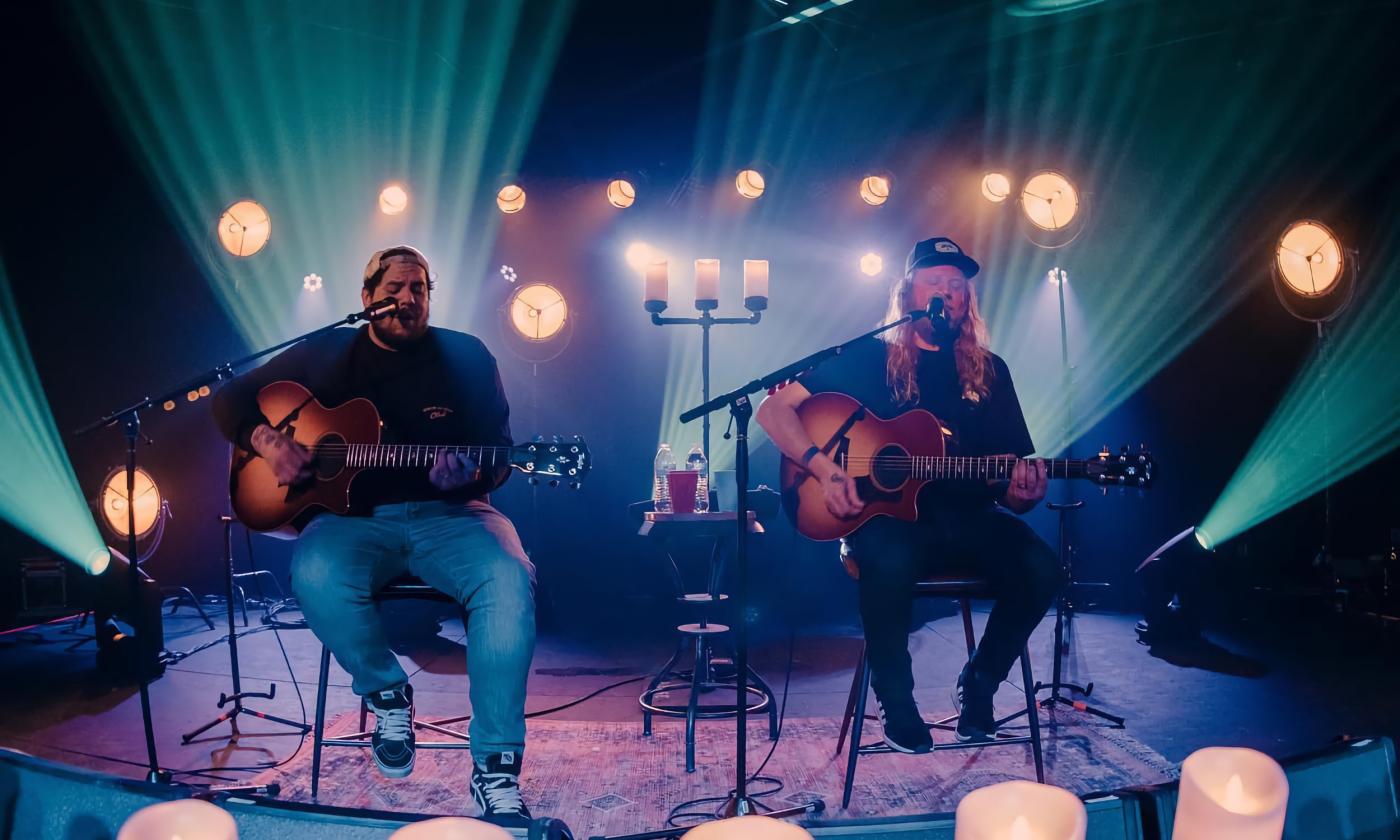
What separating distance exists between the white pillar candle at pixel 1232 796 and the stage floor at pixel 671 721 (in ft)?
5.79

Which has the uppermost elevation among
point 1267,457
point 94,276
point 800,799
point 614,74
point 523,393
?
point 614,74

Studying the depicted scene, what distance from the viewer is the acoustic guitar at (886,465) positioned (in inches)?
112

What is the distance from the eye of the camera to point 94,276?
7105mm

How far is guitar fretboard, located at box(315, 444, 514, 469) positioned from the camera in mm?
2801

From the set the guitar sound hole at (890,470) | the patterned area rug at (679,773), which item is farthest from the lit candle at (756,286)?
the patterned area rug at (679,773)

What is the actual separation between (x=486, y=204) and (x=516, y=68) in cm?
121

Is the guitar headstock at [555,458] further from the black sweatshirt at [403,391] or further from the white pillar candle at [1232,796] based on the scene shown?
the white pillar candle at [1232,796]

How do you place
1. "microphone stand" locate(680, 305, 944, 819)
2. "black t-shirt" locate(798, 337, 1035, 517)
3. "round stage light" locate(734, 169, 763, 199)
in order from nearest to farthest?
"microphone stand" locate(680, 305, 944, 819) → "black t-shirt" locate(798, 337, 1035, 517) → "round stage light" locate(734, 169, 763, 199)

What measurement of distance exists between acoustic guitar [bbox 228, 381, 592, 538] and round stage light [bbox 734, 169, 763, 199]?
15.3 feet

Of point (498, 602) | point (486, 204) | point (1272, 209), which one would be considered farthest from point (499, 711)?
point (1272, 209)

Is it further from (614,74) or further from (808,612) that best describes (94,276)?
(808,612)

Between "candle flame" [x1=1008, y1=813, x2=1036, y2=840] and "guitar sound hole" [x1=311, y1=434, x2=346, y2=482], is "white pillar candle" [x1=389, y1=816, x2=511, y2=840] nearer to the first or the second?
"candle flame" [x1=1008, y1=813, x2=1036, y2=840]

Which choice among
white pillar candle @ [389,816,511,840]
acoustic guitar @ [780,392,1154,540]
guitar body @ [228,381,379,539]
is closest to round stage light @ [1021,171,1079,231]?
acoustic guitar @ [780,392,1154,540]

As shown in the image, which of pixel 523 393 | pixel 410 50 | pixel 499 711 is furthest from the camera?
pixel 523 393
